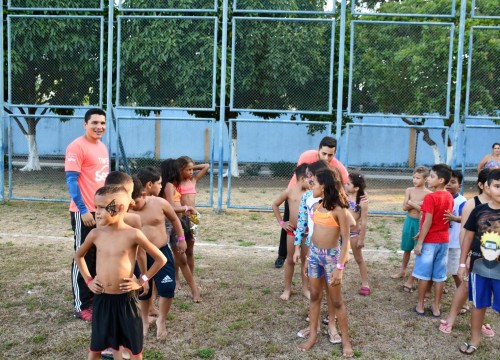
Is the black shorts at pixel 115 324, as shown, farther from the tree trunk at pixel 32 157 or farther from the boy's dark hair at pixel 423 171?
the tree trunk at pixel 32 157

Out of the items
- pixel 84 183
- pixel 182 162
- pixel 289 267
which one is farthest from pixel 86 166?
pixel 289 267

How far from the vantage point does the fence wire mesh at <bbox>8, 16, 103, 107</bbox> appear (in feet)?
36.0

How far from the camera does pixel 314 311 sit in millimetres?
4352

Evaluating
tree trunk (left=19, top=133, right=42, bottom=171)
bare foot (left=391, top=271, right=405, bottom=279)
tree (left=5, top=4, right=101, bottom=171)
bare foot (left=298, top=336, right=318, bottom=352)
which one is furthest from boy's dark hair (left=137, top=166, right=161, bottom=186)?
tree trunk (left=19, top=133, right=42, bottom=171)

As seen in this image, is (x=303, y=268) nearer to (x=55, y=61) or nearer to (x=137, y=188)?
(x=137, y=188)

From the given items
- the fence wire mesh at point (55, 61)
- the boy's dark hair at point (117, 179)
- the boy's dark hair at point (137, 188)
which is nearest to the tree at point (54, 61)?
the fence wire mesh at point (55, 61)

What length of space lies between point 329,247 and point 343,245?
15cm

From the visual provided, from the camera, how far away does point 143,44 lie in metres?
10.7

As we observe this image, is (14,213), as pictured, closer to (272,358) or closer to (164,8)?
(164,8)

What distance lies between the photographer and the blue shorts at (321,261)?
4164mm

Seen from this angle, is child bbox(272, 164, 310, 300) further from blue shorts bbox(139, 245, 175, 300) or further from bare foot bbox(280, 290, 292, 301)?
blue shorts bbox(139, 245, 175, 300)

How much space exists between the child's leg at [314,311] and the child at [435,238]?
3.96 ft

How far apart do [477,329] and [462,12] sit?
24.7ft

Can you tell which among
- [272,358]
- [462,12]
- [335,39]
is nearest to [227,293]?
[272,358]
